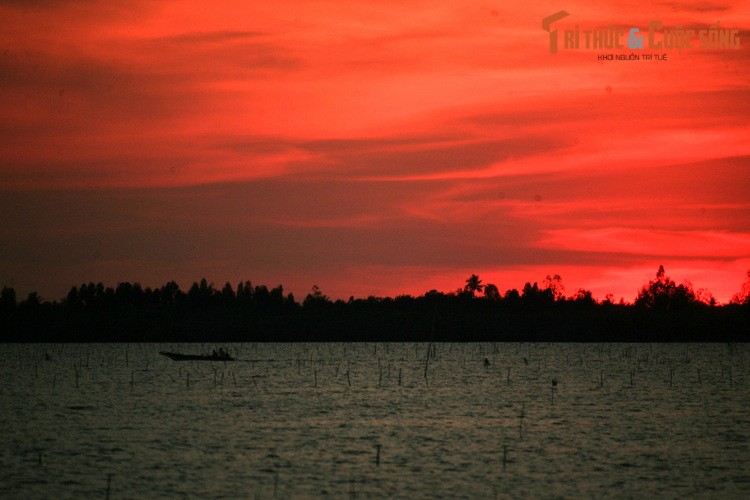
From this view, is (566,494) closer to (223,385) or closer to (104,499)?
(104,499)

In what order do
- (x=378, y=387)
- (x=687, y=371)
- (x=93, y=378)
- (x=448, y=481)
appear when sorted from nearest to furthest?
(x=448, y=481), (x=378, y=387), (x=93, y=378), (x=687, y=371)

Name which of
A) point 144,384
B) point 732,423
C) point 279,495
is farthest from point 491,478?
point 144,384

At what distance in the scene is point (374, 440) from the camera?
4812 centimetres

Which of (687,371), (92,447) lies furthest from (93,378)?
(687,371)

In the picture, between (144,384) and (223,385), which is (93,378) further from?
(223,385)

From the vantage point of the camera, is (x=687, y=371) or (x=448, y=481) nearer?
(x=448, y=481)

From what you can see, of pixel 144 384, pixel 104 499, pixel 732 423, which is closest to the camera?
pixel 104 499

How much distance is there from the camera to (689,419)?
58406 mm

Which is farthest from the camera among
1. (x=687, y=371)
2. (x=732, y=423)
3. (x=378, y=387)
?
(x=687, y=371)

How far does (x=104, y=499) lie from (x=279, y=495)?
6011mm

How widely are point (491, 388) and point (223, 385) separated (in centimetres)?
2472

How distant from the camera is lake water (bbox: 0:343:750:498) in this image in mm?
35906

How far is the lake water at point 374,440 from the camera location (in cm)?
3591

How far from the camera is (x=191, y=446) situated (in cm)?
4591
